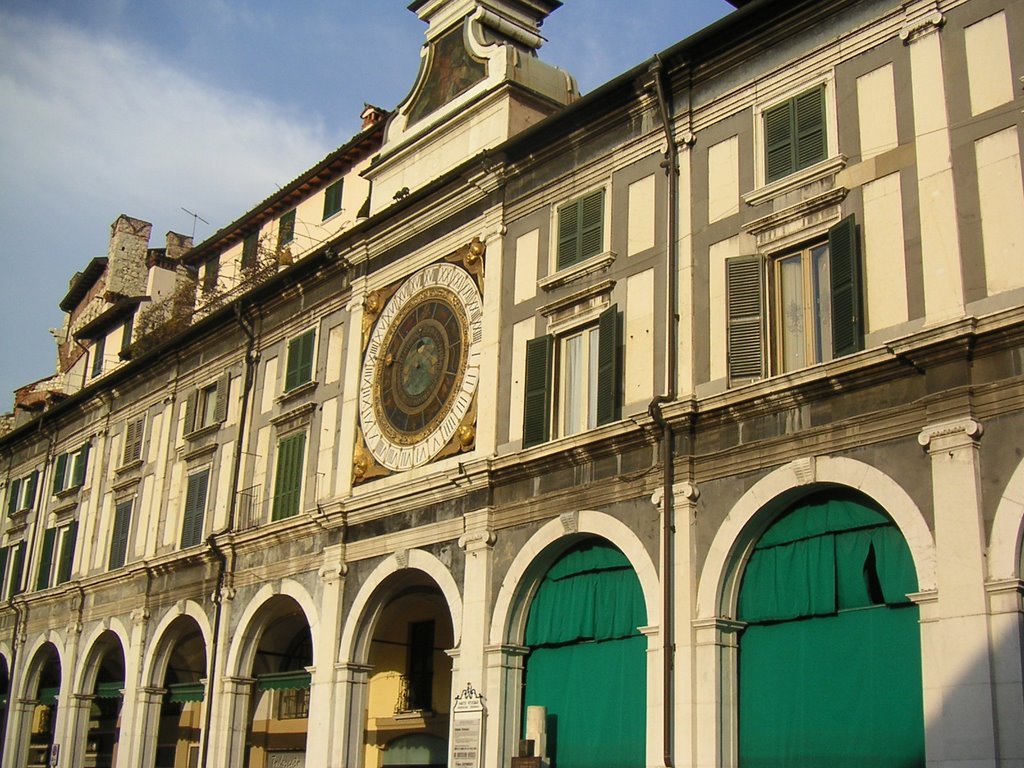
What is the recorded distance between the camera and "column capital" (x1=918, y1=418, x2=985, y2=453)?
57.0ft

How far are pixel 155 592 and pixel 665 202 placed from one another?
18955 millimetres

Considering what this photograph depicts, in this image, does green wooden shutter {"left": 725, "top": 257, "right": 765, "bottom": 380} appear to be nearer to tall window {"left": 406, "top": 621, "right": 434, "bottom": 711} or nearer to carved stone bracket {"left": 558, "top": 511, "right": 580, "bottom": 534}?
carved stone bracket {"left": 558, "top": 511, "right": 580, "bottom": 534}

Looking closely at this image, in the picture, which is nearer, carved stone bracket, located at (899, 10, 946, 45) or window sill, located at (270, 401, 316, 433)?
carved stone bracket, located at (899, 10, 946, 45)

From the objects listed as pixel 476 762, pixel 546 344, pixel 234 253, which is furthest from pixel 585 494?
pixel 234 253

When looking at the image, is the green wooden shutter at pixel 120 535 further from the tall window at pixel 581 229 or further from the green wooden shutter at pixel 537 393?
the tall window at pixel 581 229

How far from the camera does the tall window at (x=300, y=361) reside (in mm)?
31547

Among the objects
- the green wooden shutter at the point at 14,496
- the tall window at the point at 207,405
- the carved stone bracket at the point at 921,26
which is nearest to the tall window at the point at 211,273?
the tall window at the point at 207,405

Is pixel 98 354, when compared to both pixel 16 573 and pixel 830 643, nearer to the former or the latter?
pixel 16 573

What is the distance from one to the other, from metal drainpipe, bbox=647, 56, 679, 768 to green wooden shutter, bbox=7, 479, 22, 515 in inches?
1260

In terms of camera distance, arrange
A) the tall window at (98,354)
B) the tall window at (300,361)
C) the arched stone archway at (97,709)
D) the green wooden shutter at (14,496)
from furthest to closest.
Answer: the tall window at (98,354) → the green wooden shutter at (14,496) → the arched stone archway at (97,709) → the tall window at (300,361)

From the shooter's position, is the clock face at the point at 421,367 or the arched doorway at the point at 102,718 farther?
the arched doorway at the point at 102,718

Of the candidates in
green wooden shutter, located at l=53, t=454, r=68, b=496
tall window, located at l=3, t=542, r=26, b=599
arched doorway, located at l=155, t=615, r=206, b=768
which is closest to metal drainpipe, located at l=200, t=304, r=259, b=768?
arched doorway, located at l=155, t=615, r=206, b=768

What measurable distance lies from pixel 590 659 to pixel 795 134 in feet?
30.0

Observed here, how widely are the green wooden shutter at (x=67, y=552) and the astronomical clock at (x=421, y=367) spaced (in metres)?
16.1
